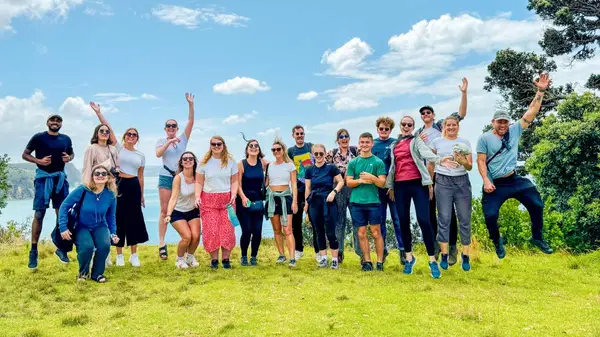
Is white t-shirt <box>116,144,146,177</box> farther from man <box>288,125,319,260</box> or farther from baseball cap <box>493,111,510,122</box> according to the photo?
baseball cap <box>493,111,510,122</box>

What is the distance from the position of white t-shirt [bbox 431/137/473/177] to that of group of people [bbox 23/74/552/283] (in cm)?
2

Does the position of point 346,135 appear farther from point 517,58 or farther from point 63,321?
point 517,58

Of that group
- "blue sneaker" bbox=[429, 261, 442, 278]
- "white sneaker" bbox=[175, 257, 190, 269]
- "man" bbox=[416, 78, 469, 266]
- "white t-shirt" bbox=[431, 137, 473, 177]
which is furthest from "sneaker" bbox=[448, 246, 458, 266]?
"white sneaker" bbox=[175, 257, 190, 269]

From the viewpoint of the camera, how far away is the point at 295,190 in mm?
8922

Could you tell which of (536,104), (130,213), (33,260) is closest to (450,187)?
(536,104)

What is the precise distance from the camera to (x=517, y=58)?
942 inches

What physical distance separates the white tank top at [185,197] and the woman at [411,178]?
11.9 feet

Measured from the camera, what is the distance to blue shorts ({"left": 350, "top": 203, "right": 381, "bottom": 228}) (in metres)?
8.30

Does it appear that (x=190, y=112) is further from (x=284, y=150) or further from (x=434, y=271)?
(x=434, y=271)

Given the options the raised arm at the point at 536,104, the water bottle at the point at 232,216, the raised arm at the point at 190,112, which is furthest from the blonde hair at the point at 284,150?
the raised arm at the point at 536,104

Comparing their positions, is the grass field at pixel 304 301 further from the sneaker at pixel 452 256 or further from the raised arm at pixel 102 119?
the raised arm at pixel 102 119

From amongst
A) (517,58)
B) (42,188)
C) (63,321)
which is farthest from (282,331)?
(517,58)

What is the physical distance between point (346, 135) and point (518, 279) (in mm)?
3980

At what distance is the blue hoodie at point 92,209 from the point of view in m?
7.77
